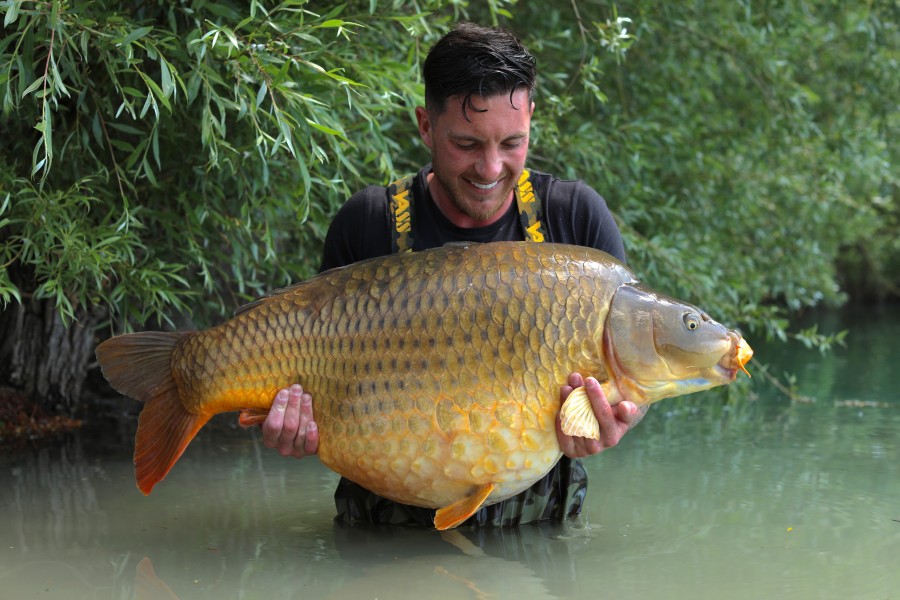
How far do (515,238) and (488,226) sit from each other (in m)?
0.08

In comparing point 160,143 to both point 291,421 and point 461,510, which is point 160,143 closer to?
point 291,421

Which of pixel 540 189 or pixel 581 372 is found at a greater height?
pixel 540 189

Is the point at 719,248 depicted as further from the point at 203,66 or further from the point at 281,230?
the point at 203,66

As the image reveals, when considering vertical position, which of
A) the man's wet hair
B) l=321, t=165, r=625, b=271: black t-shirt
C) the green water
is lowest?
the green water

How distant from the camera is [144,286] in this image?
3262mm

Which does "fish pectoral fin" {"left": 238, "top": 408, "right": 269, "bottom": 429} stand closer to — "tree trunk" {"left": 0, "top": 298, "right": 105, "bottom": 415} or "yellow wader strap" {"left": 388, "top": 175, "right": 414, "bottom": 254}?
"yellow wader strap" {"left": 388, "top": 175, "right": 414, "bottom": 254}

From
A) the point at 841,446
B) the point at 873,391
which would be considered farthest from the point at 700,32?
the point at 841,446

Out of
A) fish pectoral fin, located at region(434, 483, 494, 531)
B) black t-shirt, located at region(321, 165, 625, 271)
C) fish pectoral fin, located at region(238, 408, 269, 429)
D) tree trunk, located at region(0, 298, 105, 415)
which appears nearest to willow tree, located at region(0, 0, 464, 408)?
tree trunk, located at region(0, 298, 105, 415)

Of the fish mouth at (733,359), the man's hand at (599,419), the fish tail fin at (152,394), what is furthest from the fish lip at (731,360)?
the fish tail fin at (152,394)

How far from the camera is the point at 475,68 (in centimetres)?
225

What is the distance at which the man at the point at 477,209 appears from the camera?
2199mm

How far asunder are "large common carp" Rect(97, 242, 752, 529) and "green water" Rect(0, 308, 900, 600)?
20 cm

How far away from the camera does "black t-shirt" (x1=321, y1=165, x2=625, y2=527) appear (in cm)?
253

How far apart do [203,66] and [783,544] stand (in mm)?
1913
